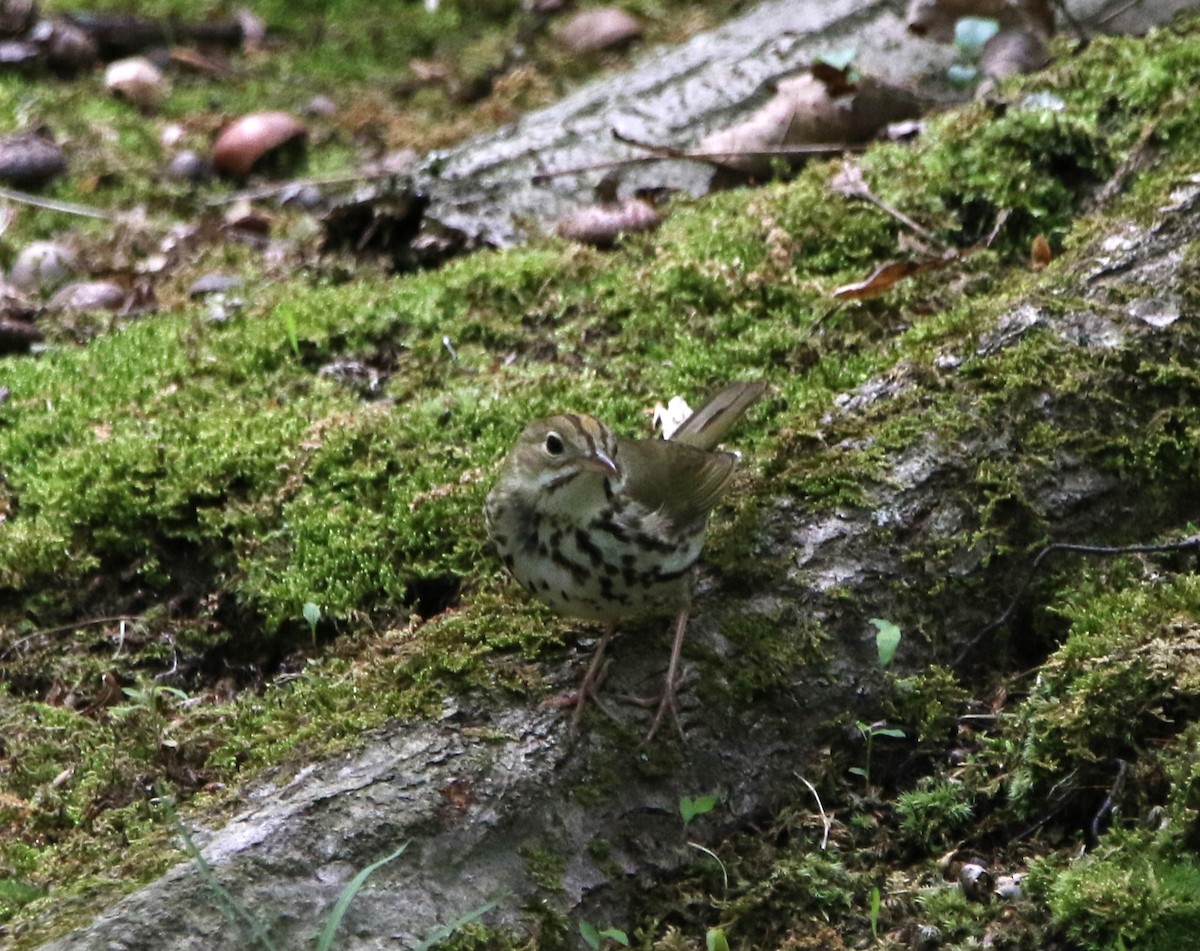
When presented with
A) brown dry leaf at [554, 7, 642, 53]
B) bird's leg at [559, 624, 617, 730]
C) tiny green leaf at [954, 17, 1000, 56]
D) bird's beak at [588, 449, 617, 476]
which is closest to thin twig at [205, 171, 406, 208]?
brown dry leaf at [554, 7, 642, 53]

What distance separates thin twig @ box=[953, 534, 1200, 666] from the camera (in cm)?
321

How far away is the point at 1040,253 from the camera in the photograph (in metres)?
4.34

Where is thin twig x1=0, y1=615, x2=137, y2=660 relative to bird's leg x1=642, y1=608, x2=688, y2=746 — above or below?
above

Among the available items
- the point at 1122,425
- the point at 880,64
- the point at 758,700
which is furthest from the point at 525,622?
the point at 880,64

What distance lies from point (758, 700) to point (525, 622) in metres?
0.55

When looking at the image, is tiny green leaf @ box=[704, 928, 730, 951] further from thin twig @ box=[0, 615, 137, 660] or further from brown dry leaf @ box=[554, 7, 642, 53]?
brown dry leaf @ box=[554, 7, 642, 53]

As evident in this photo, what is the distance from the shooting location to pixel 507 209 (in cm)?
530

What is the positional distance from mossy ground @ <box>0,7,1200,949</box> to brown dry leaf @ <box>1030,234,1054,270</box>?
0.25 feet

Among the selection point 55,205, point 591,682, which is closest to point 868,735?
point 591,682

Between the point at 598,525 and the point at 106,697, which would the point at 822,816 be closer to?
the point at 598,525

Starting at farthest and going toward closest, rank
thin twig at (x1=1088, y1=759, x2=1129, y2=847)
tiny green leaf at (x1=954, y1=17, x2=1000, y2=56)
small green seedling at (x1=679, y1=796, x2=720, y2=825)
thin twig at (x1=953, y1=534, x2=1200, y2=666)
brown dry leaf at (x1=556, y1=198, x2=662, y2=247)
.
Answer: tiny green leaf at (x1=954, y1=17, x2=1000, y2=56)
brown dry leaf at (x1=556, y1=198, x2=662, y2=247)
thin twig at (x1=953, y1=534, x2=1200, y2=666)
small green seedling at (x1=679, y1=796, x2=720, y2=825)
thin twig at (x1=1088, y1=759, x2=1129, y2=847)

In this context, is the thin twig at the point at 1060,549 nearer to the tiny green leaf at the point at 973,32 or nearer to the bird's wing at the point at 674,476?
the bird's wing at the point at 674,476

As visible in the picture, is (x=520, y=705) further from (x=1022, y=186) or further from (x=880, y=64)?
(x=880, y=64)

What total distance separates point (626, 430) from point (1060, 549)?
1.25 meters
